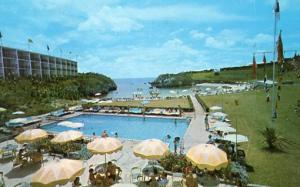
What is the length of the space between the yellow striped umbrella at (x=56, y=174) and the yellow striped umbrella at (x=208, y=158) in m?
4.53

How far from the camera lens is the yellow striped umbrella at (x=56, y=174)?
8539 mm

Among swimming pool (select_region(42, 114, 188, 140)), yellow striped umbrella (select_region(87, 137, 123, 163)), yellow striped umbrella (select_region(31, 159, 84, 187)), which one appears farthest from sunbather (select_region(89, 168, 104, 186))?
swimming pool (select_region(42, 114, 188, 140))

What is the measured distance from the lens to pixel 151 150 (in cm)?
1091

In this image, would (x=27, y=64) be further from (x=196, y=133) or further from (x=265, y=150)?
(x=265, y=150)

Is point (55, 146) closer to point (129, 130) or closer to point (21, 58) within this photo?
point (129, 130)

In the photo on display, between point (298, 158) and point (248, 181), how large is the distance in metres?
5.22

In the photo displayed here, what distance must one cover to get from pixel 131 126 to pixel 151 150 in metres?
16.6

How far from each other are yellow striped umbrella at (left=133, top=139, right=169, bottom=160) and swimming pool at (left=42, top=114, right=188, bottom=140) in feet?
36.9

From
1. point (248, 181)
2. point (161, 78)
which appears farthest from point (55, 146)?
point (161, 78)

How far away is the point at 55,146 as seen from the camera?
16.5m

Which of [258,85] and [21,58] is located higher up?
[21,58]

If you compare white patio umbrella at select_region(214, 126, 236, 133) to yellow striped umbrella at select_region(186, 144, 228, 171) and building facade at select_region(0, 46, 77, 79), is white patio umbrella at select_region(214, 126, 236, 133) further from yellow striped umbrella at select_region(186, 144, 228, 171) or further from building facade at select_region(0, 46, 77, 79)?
building facade at select_region(0, 46, 77, 79)

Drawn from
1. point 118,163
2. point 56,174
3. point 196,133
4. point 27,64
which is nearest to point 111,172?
point 118,163

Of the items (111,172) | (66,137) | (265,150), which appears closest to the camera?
(111,172)
